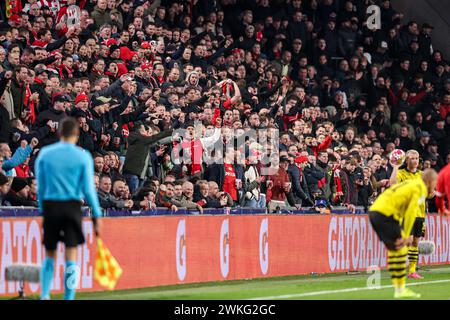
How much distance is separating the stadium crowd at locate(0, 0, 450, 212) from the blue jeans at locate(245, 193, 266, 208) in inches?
1.0

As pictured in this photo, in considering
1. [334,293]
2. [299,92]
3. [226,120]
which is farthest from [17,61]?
[299,92]

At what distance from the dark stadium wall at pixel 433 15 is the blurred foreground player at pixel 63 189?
23081mm

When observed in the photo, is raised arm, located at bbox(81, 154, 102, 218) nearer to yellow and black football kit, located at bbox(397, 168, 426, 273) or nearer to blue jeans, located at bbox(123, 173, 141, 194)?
blue jeans, located at bbox(123, 173, 141, 194)

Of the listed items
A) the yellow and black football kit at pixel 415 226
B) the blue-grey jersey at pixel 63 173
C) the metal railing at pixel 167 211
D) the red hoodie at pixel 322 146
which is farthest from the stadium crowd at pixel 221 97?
the blue-grey jersey at pixel 63 173

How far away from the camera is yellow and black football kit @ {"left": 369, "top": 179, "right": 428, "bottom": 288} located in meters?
14.1

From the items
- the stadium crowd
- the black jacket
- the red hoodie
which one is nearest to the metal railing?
the stadium crowd

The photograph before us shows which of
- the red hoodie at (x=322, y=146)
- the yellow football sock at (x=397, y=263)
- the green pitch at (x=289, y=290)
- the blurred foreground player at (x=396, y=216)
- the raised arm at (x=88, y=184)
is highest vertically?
the red hoodie at (x=322, y=146)

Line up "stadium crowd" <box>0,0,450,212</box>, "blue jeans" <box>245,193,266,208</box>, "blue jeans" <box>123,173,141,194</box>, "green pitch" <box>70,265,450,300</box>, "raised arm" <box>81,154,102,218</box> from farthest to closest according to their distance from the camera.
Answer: "blue jeans" <box>245,193,266,208</box> < "blue jeans" <box>123,173,141,194</box> < "stadium crowd" <box>0,0,450,212</box> < "green pitch" <box>70,265,450,300</box> < "raised arm" <box>81,154,102,218</box>

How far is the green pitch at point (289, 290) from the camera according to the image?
15.0 m

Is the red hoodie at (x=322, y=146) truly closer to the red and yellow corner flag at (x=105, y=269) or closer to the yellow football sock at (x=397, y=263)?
the yellow football sock at (x=397, y=263)

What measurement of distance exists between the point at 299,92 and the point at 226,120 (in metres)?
4.38

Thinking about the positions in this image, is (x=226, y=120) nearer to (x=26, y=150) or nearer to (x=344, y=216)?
(x=344, y=216)

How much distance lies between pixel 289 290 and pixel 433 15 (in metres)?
19.4

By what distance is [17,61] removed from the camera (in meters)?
17.8
